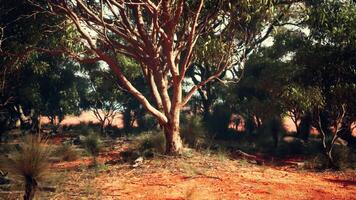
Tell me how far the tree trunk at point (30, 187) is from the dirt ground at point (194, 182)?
5.50 ft

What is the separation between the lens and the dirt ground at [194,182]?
9.21 m

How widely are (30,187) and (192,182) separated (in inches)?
191

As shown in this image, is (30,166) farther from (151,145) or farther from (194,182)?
(151,145)

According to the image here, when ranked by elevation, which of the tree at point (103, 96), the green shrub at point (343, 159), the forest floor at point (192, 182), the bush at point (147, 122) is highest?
the tree at point (103, 96)

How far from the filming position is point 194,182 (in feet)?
34.5

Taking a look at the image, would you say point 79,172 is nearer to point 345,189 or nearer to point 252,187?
point 252,187

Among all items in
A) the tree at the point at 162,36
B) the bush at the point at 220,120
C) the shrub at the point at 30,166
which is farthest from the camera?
the bush at the point at 220,120

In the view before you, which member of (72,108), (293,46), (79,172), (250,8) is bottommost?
(79,172)

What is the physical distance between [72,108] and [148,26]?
69.8ft

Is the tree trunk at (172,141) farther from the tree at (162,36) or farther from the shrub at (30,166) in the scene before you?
the shrub at (30,166)

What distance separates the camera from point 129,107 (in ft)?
135

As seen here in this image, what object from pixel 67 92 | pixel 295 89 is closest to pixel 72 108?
pixel 67 92

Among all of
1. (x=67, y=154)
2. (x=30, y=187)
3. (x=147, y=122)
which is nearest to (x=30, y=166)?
(x=30, y=187)

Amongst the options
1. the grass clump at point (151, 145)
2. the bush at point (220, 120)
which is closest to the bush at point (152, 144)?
the grass clump at point (151, 145)
